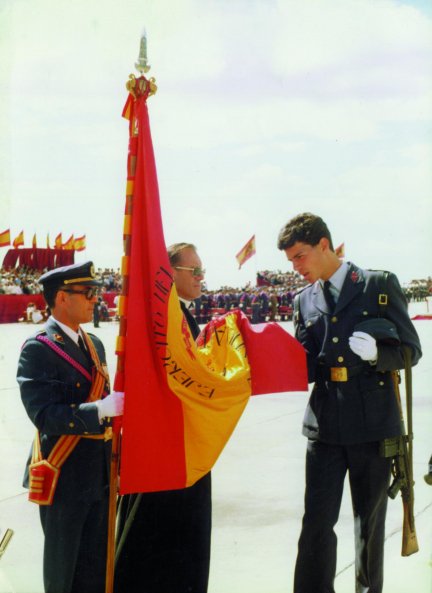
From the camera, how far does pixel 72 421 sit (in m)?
2.90

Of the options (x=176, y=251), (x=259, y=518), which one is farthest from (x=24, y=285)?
(x=176, y=251)

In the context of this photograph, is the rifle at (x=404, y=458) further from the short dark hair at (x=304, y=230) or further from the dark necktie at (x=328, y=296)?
the short dark hair at (x=304, y=230)

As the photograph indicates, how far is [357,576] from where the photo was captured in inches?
131

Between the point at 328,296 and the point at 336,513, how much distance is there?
0.99 meters

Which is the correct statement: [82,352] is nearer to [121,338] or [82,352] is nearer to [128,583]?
[121,338]

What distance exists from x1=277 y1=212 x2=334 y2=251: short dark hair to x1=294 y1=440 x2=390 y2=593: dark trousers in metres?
0.94

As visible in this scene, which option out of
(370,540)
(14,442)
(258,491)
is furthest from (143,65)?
(14,442)

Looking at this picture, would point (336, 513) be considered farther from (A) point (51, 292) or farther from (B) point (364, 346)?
(A) point (51, 292)

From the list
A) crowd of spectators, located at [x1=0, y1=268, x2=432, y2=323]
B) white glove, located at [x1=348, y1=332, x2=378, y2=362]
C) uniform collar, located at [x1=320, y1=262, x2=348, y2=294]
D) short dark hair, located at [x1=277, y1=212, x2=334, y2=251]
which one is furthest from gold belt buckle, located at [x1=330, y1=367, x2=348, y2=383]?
crowd of spectators, located at [x1=0, y1=268, x2=432, y2=323]

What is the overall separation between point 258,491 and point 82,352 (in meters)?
2.88

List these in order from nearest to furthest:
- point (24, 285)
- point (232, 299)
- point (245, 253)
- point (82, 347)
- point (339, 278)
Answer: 1. point (82, 347)
2. point (339, 278)
3. point (245, 253)
4. point (24, 285)
5. point (232, 299)

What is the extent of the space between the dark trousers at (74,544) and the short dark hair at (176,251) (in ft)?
3.73

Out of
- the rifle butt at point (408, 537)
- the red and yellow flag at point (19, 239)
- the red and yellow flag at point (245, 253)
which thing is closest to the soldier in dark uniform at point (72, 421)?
the rifle butt at point (408, 537)

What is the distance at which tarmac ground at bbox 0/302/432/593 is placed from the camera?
407cm
